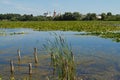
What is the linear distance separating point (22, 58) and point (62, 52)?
885cm

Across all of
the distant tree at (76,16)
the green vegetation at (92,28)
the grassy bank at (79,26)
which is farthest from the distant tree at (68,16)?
the green vegetation at (92,28)

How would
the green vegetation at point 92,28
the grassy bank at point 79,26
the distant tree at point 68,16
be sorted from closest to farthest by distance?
the green vegetation at point 92,28 < the grassy bank at point 79,26 < the distant tree at point 68,16

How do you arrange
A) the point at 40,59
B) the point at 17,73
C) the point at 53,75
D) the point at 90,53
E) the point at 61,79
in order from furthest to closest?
1. the point at 90,53
2. the point at 40,59
3. the point at 17,73
4. the point at 53,75
5. the point at 61,79

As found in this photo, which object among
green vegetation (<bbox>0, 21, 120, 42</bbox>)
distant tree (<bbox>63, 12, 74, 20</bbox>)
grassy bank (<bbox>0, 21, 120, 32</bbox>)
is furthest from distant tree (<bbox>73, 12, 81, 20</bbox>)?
green vegetation (<bbox>0, 21, 120, 42</bbox>)

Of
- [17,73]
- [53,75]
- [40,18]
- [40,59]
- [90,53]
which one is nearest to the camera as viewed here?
[53,75]

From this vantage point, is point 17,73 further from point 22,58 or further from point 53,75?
point 22,58

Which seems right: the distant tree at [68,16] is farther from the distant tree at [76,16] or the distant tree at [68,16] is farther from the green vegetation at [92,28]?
the green vegetation at [92,28]

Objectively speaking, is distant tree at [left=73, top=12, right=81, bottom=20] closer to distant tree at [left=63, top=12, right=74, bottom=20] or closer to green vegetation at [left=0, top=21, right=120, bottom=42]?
distant tree at [left=63, top=12, right=74, bottom=20]

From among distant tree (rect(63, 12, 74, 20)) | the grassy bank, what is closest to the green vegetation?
the grassy bank

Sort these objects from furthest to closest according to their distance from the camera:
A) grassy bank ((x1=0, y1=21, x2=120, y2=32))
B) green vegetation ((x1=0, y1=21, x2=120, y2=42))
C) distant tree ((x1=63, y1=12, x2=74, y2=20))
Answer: distant tree ((x1=63, y1=12, x2=74, y2=20)), grassy bank ((x1=0, y1=21, x2=120, y2=32)), green vegetation ((x1=0, y1=21, x2=120, y2=42))

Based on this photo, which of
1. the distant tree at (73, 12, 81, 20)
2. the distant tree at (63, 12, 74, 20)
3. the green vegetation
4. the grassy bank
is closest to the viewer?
the green vegetation

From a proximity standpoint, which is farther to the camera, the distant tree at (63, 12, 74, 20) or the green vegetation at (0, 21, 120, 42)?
the distant tree at (63, 12, 74, 20)

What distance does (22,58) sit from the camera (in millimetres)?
16609

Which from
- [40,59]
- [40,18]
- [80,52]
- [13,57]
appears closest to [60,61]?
[40,59]
